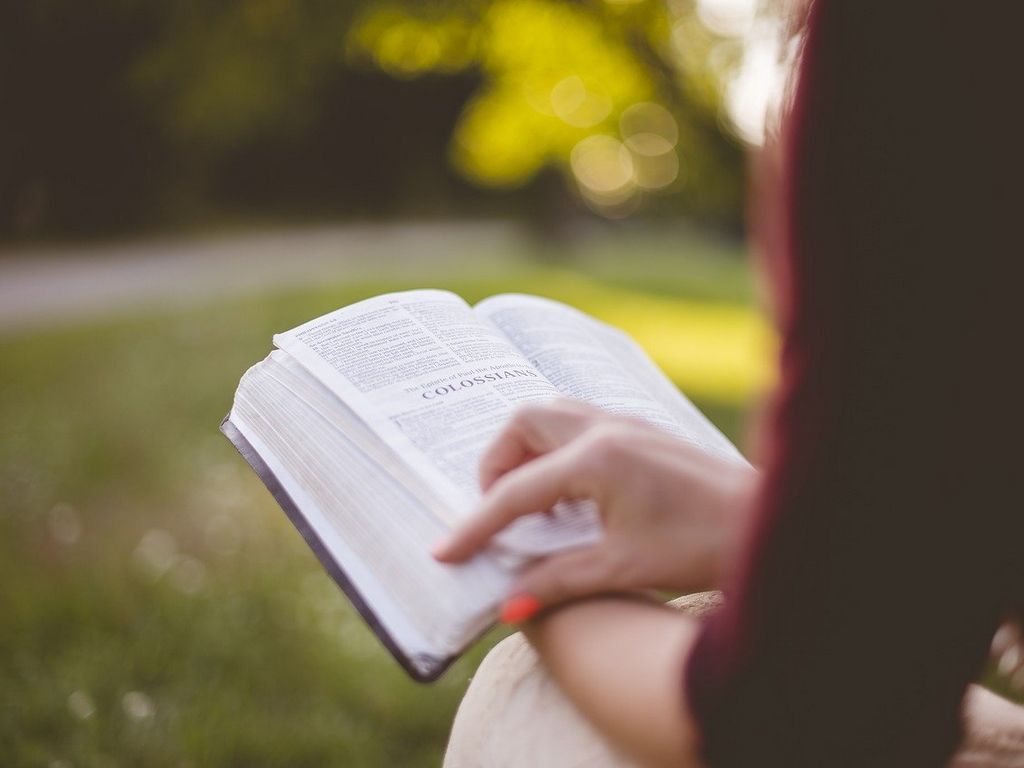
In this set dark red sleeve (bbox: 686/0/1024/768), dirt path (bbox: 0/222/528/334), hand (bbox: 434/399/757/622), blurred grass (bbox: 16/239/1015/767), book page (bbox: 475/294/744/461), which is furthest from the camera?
dirt path (bbox: 0/222/528/334)

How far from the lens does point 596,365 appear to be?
122 cm

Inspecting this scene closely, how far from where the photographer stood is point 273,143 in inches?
679

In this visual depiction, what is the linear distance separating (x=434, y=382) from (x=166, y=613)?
179 cm

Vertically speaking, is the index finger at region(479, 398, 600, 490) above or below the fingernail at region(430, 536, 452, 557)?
above

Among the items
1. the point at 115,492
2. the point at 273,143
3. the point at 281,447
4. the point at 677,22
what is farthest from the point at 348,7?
the point at 273,143

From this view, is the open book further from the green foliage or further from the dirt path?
the dirt path

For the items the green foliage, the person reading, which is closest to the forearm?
the person reading

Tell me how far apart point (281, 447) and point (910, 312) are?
681 millimetres

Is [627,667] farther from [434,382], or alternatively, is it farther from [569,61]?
[569,61]

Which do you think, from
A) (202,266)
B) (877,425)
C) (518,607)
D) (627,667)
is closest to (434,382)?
(518,607)

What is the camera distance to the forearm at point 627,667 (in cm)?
62

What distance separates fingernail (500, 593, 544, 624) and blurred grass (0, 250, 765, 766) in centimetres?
28

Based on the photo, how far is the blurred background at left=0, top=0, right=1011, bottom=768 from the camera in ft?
6.75

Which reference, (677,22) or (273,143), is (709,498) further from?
(273,143)
